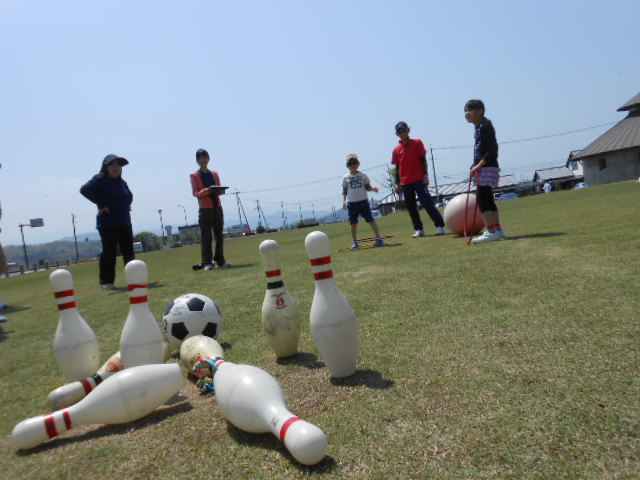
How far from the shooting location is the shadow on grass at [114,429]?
210 cm

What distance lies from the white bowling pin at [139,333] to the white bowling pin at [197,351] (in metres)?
0.14

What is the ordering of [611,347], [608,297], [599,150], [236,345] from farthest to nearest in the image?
1. [599,150]
2. [236,345]
3. [608,297]
4. [611,347]

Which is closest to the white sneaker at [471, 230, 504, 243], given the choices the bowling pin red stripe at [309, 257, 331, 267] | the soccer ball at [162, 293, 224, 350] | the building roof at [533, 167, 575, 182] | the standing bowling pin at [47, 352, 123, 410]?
A: the soccer ball at [162, 293, 224, 350]

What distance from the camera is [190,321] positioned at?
3357 millimetres

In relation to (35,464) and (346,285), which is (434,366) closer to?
(35,464)

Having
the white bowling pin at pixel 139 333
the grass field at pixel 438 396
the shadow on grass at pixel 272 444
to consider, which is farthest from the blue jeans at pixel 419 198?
the shadow on grass at pixel 272 444

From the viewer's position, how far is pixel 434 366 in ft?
7.64

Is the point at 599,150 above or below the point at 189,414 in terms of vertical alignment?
above

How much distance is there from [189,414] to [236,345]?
1090 mm

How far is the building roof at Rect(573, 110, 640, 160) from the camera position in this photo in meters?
Answer: 39.4

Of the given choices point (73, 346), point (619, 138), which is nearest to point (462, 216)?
point (73, 346)

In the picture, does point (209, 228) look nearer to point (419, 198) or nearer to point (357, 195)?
point (357, 195)

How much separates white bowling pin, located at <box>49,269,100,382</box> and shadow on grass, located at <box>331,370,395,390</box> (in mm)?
1539

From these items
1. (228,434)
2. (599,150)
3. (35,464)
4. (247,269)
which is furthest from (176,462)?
(599,150)
